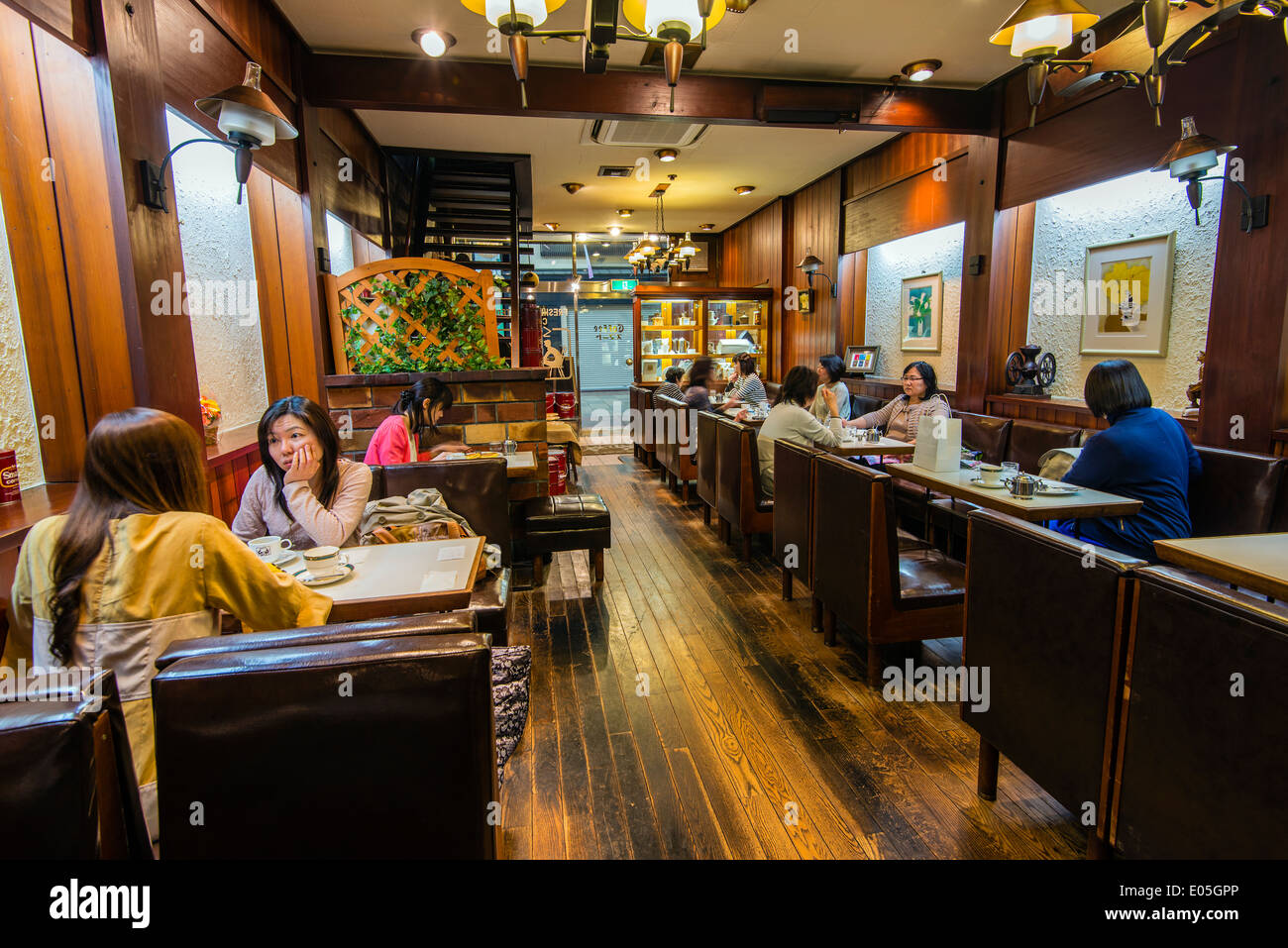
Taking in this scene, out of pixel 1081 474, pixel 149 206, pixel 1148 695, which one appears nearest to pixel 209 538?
pixel 149 206

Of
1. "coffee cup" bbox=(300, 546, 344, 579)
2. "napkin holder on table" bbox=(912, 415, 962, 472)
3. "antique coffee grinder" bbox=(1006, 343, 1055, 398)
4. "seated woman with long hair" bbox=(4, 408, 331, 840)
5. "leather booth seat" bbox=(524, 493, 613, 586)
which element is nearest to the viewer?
"seated woman with long hair" bbox=(4, 408, 331, 840)

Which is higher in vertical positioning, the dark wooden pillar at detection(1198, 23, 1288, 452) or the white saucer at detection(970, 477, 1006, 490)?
the dark wooden pillar at detection(1198, 23, 1288, 452)

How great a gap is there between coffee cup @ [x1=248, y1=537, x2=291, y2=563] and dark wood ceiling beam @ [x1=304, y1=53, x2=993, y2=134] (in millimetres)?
3666

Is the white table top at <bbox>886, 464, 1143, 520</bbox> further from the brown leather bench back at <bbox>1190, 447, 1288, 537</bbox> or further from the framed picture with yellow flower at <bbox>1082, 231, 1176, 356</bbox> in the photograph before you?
the framed picture with yellow flower at <bbox>1082, 231, 1176, 356</bbox>

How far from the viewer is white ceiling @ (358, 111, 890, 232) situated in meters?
6.25

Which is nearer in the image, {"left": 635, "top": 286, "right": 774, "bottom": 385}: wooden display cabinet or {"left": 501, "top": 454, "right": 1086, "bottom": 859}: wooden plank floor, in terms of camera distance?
{"left": 501, "top": 454, "right": 1086, "bottom": 859}: wooden plank floor

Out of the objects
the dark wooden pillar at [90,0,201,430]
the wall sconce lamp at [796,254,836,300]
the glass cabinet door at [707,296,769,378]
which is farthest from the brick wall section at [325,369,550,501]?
the glass cabinet door at [707,296,769,378]

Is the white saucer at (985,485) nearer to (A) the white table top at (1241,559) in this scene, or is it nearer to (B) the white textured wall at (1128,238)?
(A) the white table top at (1241,559)

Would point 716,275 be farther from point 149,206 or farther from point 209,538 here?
point 209,538

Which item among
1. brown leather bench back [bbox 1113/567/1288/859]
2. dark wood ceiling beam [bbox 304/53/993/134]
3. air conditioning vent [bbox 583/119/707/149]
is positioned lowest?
brown leather bench back [bbox 1113/567/1288/859]

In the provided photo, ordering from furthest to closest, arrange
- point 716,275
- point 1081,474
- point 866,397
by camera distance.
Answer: point 716,275 → point 866,397 → point 1081,474

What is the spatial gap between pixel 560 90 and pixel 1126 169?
3.78 metres

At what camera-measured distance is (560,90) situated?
192 inches

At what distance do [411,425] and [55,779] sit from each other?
2788 mm
